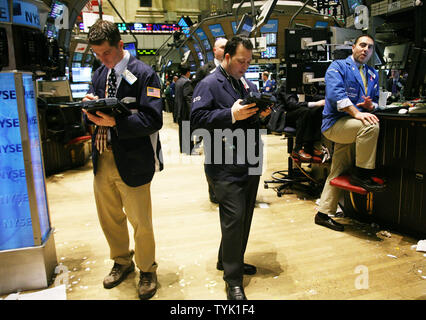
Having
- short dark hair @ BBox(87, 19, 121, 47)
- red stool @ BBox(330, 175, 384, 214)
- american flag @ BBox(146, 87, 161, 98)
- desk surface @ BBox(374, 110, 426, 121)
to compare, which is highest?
short dark hair @ BBox(87, 19, 121, 47)

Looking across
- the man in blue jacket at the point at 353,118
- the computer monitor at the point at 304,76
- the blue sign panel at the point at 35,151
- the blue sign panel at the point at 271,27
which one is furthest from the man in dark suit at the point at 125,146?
the blue sign panel at the point at 271,27

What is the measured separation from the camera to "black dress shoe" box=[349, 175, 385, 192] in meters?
3.04

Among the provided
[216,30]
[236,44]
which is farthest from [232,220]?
[216,30]

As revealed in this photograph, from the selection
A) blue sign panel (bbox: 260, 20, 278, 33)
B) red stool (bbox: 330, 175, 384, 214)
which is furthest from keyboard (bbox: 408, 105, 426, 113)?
blue sign panel (bbox: 260, 20, 278, 33)

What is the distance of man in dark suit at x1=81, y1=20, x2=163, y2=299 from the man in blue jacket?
6.05 feet

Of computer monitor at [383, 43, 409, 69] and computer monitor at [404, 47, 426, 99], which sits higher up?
computer monitor at [383, 43, 409, 69]

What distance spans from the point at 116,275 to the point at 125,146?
1041mm

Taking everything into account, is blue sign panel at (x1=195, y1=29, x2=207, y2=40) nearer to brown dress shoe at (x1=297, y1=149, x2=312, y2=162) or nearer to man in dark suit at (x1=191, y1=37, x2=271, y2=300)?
brown dress shoe at (x1=297, y1=149, x2=312, y2=162)

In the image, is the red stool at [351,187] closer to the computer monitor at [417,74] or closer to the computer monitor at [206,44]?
the computer monitor at [417,74]

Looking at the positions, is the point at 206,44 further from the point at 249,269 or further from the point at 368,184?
the point at 249,269

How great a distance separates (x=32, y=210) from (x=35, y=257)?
1.16 feet

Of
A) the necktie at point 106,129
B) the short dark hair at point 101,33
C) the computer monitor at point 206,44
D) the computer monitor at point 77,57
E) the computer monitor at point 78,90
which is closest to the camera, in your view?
the short dark hair at point 101,33

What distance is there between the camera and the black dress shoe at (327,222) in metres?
3.36

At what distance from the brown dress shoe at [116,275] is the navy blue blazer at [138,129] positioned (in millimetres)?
801
